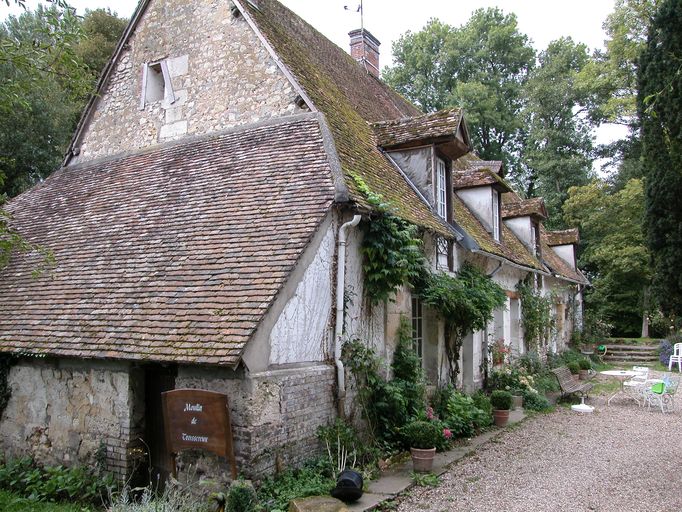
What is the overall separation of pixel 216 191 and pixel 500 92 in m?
30.1

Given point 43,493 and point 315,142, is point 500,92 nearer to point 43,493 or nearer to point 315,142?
point 315,142

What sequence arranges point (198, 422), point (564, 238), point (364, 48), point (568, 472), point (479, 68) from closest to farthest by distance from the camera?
point (198, 422), point (568, 472), point (364, 48), point (564, 238), point (479, 68)

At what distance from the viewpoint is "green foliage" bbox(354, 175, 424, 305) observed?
7.91 m

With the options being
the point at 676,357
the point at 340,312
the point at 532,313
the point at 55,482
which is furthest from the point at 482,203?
the point at 676,357

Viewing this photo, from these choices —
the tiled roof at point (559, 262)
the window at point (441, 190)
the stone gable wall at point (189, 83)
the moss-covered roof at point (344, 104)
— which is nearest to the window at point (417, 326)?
the moss-covered roof at point (344, 104)

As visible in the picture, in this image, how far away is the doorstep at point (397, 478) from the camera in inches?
244

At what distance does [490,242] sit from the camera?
12664 millimetres

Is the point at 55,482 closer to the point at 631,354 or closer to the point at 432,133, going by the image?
the point at 432,133

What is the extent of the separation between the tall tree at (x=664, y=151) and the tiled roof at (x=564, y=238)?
14.6 metres

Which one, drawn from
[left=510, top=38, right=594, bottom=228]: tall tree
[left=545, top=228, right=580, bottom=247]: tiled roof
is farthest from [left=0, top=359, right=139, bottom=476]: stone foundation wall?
[left=510, top=38, right=594, bottom=228]: tall tree

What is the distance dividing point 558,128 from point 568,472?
28250 millimetres

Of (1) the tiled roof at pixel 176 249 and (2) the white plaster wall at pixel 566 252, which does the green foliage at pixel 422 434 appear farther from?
(2) the white plaster wall at pixel 566 252

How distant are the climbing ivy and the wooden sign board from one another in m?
4.51

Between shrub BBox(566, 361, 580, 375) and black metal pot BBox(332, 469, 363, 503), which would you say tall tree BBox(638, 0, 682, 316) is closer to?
black metal pot BBox(332, 469, 363, 503)
